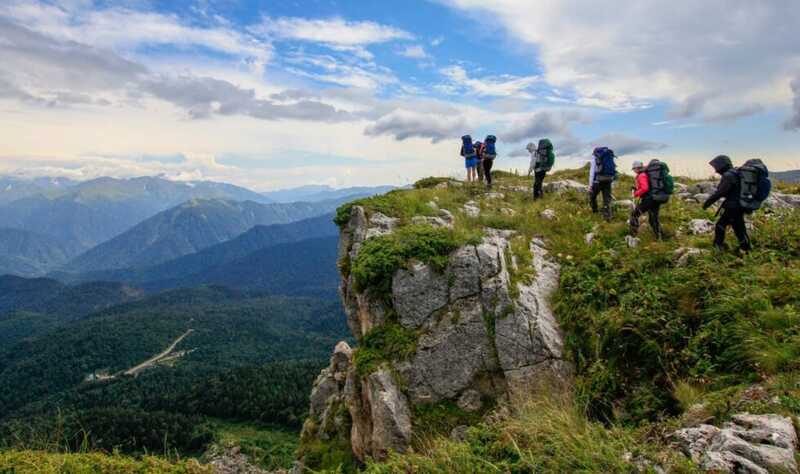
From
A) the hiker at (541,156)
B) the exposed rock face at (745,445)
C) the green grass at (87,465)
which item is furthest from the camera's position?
the hiker at (541,156)

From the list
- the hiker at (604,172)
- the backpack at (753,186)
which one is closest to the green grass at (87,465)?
the backpack at (753,186)

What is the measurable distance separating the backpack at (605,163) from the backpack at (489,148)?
513 centimetres

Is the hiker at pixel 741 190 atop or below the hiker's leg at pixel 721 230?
atop

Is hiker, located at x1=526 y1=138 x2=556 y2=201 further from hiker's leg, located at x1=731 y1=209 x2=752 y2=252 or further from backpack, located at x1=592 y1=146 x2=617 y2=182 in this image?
hiker's leg, located at x1=731 y1=209 x2=752 y2=252

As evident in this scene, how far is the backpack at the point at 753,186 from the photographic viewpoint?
9.96 meters

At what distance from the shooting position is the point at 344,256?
49.8ft

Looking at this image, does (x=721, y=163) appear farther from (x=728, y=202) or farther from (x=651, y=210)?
(x=651, y=210)

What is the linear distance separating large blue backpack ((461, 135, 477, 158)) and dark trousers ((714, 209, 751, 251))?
448 inches

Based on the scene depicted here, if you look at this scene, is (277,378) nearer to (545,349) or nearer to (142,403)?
(142,403)

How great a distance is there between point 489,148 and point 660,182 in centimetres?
816

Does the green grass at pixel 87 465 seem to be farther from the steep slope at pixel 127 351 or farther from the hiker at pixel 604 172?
the steep slope at pixel 127 351

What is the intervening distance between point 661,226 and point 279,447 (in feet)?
187

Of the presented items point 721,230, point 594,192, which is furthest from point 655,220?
point 594,192

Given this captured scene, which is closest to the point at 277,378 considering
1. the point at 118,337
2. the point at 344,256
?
the point at 344,256
